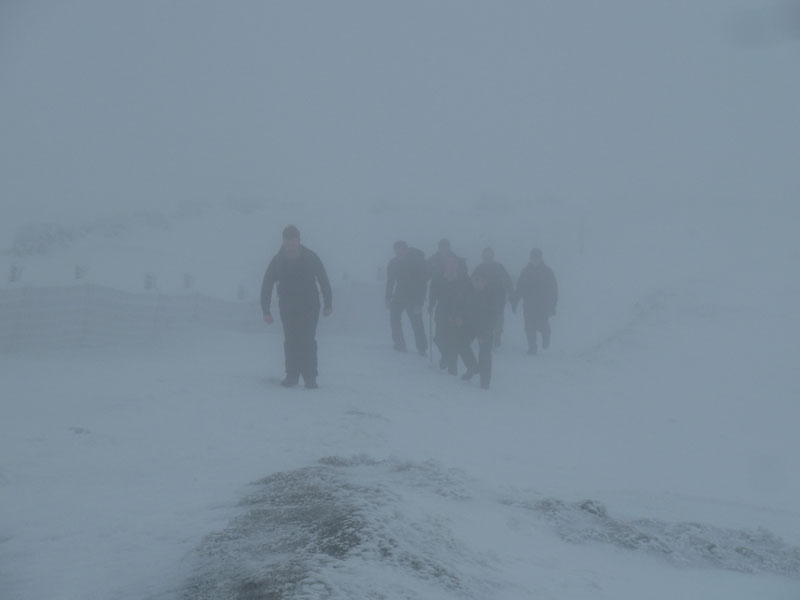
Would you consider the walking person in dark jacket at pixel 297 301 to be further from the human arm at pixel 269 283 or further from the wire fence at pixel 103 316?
the wire fence at pixel 103 316

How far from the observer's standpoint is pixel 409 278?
12.0 metres

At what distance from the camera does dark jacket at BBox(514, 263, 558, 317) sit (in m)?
13.7

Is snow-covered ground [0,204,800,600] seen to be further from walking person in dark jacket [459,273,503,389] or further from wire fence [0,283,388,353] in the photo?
walking person in dark jacket [459,273,503,389]

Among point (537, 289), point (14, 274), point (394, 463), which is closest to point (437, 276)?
point (537, 289)

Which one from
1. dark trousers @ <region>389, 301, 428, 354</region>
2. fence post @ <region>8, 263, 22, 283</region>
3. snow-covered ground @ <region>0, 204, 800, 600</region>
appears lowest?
snow-covered ground @ <region>0, 204, 800, 600</region>

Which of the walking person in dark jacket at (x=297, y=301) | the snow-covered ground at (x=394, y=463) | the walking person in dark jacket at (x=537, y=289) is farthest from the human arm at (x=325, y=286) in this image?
the walking person in dark jacket at (x=537, y=289)

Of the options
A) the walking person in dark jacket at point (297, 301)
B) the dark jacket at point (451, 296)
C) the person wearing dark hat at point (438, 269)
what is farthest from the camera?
the person wearing dark hat at point (438, 269)

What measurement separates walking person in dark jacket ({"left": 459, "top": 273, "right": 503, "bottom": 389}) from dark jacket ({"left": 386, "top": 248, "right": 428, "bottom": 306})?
4.24 feet

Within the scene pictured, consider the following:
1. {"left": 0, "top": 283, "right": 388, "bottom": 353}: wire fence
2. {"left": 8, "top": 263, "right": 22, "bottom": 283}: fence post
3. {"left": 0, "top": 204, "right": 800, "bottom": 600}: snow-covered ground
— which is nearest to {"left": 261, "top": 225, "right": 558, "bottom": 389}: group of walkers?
{"left": 0, "top": 204, "right": 800, "bottom": 600}: snow-covered ground

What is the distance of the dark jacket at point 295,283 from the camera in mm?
8180

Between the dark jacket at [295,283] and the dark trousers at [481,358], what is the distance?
3244mm

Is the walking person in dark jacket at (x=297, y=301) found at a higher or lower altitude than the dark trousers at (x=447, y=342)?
higher

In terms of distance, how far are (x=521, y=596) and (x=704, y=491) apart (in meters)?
4.88

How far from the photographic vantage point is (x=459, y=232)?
37.8 meters
